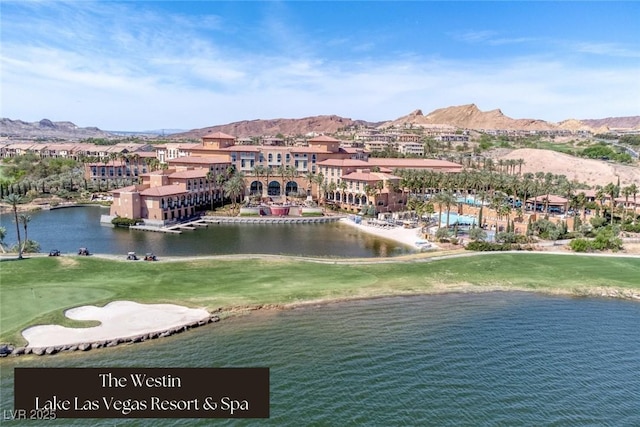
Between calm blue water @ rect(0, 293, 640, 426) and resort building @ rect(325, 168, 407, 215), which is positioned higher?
resort building @ rect(325, 168, 407, 215)

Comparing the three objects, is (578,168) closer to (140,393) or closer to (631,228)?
(631,228)

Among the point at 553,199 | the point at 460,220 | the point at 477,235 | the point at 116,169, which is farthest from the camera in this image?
the point at 116,169

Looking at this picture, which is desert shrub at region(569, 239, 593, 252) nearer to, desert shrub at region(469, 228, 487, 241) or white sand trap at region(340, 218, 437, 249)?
desert shrub at region(469, 228, 487, 241)

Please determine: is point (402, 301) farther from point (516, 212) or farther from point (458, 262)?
point (516, 212)

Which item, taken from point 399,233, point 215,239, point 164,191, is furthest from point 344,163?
point 215,239

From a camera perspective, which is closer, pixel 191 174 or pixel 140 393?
pixel 140 393

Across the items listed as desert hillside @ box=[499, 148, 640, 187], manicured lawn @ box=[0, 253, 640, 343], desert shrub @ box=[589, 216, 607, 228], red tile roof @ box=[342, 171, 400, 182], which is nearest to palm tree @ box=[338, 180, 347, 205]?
red tile roof @ box=[342, 171, 400, 182]
